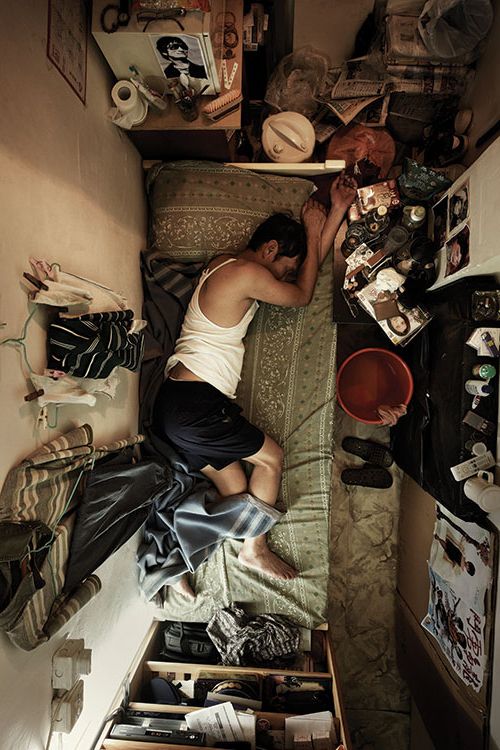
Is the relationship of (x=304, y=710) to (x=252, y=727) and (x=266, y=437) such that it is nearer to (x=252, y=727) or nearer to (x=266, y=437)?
(x=252, y=727)

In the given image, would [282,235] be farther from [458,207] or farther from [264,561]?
[264,561]

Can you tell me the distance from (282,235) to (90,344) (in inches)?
42.6

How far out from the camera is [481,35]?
200 cm

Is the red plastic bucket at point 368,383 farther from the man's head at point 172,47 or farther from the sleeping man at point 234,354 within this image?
the man's head at point 172,47

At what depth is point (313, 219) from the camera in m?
2.21

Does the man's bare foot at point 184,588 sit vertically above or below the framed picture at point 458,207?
below

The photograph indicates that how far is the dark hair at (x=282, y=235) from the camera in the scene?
2107 millimetres

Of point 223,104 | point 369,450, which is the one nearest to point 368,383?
point 369,450

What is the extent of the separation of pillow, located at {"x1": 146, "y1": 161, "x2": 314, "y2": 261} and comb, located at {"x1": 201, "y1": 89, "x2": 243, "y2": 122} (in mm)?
301

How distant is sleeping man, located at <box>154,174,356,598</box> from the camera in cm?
209

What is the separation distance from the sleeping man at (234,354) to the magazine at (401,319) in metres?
0.30

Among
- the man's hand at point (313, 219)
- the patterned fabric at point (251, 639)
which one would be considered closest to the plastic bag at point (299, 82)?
the man's hand at point (313, 219)

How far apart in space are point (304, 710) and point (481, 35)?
2.93 metres

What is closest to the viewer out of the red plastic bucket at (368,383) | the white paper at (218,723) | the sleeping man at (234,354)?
the white paper at (218,723)
